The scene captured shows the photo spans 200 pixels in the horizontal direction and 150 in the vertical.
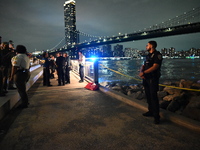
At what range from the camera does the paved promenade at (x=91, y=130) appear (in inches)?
87.5

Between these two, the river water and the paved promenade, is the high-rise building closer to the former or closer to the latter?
the river water

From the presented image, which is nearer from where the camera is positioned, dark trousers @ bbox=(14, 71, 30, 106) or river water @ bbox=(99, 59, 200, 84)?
dark trousers @ bbox=(14, 71, 30, 106)

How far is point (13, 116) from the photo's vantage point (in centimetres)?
335

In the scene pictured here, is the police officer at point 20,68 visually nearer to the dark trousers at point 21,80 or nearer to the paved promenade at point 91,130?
the dark trousers at point 21,80

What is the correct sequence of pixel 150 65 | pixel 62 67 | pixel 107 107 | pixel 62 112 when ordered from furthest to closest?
pixel 62 67 → pixel 107 107 → pixel 62 112 → pixel 150 65

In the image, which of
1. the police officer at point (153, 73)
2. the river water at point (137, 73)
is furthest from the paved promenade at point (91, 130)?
the river water at point (137, 73)

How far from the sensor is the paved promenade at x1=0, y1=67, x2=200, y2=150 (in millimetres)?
2223

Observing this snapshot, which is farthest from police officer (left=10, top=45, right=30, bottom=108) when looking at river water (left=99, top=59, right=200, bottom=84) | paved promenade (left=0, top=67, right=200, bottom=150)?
river water (left=99, top=59, right=200, bottom=84)

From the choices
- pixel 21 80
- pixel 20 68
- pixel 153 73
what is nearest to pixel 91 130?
pixel 153 73

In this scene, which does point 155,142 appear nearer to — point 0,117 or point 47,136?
point 47,136

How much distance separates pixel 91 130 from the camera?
268cm

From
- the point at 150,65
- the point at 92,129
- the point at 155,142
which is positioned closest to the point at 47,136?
the point at 92,129

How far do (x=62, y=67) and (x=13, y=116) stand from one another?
158 inches

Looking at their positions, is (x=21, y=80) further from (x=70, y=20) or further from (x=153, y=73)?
(x=70, y=20)
